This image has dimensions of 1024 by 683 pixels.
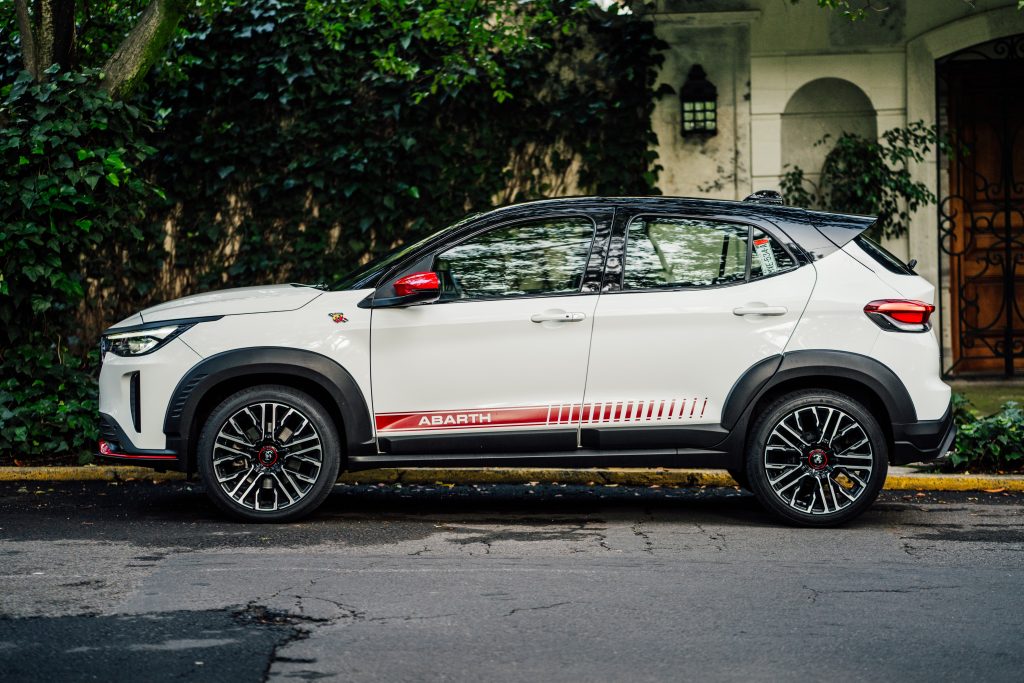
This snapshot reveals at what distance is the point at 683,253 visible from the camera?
7.23 meters

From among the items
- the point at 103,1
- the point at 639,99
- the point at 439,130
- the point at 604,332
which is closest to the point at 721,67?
the point at 639,99

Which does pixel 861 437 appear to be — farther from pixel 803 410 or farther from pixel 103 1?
pixel 103 1

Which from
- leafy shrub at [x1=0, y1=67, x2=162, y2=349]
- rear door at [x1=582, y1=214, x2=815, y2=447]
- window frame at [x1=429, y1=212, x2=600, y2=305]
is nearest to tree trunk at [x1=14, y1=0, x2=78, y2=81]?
leafy shrub at [x1=0, y1=67, x2=162, y2=349]

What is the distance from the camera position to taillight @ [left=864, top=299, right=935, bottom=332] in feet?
23.1

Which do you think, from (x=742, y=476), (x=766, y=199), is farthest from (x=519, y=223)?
(x=742, y=476)

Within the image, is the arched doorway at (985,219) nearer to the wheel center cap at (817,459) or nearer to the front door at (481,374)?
the wheel center cap at (817,459)

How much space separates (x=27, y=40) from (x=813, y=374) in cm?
666

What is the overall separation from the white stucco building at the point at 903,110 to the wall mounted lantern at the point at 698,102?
0.59 ft

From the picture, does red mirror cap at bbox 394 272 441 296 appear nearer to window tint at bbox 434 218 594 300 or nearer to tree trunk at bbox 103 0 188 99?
window tint at bbox 434 218 594 300

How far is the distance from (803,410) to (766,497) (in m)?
0.52

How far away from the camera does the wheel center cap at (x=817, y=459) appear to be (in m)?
7.11

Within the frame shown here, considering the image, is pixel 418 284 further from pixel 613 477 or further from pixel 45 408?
pixel 45 408

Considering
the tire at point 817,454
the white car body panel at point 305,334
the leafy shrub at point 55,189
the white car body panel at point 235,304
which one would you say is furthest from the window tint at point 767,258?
the leafy shrub at point 55,189

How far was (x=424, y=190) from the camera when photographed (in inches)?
497
